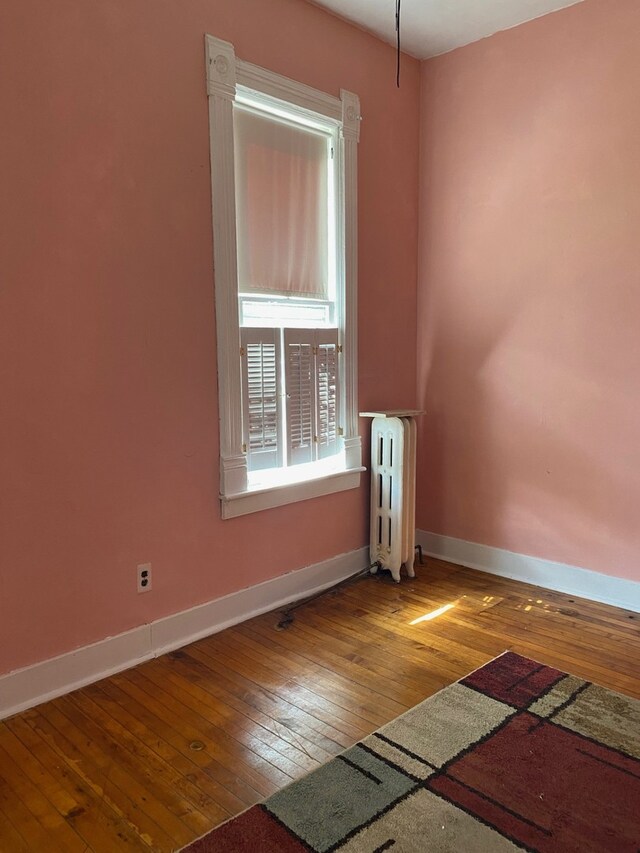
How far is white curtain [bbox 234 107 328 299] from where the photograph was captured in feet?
9.89

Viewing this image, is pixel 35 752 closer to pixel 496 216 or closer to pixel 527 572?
pixel 527 572

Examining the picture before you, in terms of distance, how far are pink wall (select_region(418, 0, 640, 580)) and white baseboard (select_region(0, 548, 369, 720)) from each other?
1083 millimetres

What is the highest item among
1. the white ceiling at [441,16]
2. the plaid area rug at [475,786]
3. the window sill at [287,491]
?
the white ceiling at [441,16]

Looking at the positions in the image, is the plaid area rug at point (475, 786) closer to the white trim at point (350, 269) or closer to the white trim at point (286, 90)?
the white trim at point (350, 269)

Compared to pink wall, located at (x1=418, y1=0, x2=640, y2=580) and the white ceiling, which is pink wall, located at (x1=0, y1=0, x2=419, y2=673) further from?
pink wall, located at (x1=418, y1=0, x2=640, y2=580)

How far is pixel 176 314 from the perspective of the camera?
108 inches

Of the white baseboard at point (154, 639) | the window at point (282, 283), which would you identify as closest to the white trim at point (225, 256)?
the window at point (282, 283)

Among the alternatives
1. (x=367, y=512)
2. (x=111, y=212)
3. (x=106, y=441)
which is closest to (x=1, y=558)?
(x=106, y=441)

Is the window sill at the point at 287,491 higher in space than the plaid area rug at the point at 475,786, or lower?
higher

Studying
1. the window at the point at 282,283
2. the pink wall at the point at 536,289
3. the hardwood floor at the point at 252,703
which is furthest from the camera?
the pink wall at the point at 536,289

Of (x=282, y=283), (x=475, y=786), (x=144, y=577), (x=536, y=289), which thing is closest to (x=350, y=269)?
Result: (x=282, y=283)

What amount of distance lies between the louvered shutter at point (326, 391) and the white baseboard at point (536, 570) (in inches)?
41.9

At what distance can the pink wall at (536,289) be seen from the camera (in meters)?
3.17

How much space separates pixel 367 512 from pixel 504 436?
3.02 feet
